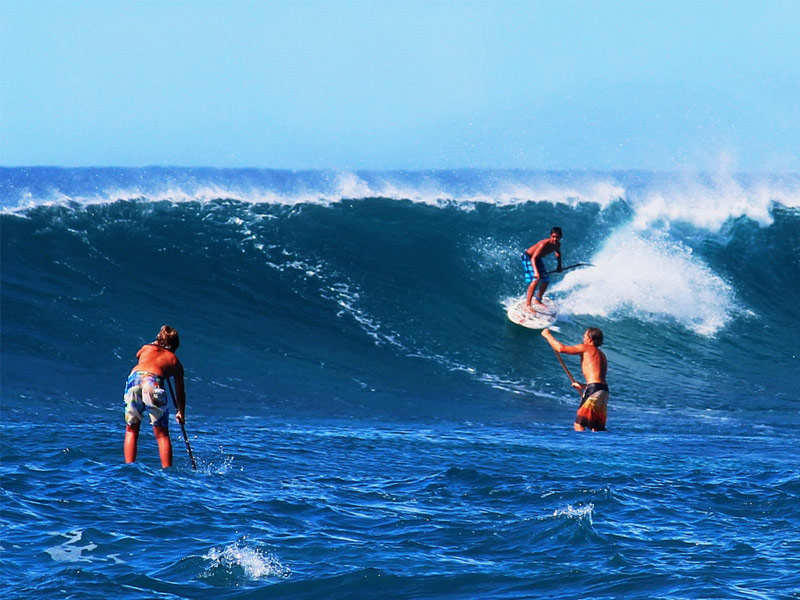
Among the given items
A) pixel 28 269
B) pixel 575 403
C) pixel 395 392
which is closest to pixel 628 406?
pixel 575 403

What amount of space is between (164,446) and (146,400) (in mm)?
385

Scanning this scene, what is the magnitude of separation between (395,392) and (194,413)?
2.68m

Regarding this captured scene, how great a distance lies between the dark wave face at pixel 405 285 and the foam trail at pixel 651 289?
45mm

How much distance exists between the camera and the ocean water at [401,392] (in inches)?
261

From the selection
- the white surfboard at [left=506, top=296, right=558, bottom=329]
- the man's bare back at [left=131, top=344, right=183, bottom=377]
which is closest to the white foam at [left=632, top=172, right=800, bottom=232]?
the white surfboard at [left=506, top=296, right=558, bottom=329]

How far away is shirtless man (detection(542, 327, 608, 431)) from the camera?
9.82 m

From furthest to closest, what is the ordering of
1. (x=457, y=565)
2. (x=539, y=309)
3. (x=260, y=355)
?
(x=539, y=309), (x=260, y=355), (x=457, y=565)

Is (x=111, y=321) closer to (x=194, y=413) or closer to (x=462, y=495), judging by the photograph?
(x=194, y=413)

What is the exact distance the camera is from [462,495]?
815cm

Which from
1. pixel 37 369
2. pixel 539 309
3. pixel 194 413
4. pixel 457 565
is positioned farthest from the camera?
pixel 539 309

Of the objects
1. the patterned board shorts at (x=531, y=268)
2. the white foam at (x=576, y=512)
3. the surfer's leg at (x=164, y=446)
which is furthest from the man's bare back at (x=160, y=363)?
the patterned board shorts at (x=531, y=268)

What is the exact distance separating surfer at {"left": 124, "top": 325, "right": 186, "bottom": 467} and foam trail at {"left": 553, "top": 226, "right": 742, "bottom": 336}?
908cm

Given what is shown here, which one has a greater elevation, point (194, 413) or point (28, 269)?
point (28, 269)

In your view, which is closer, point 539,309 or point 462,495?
point 462,495
